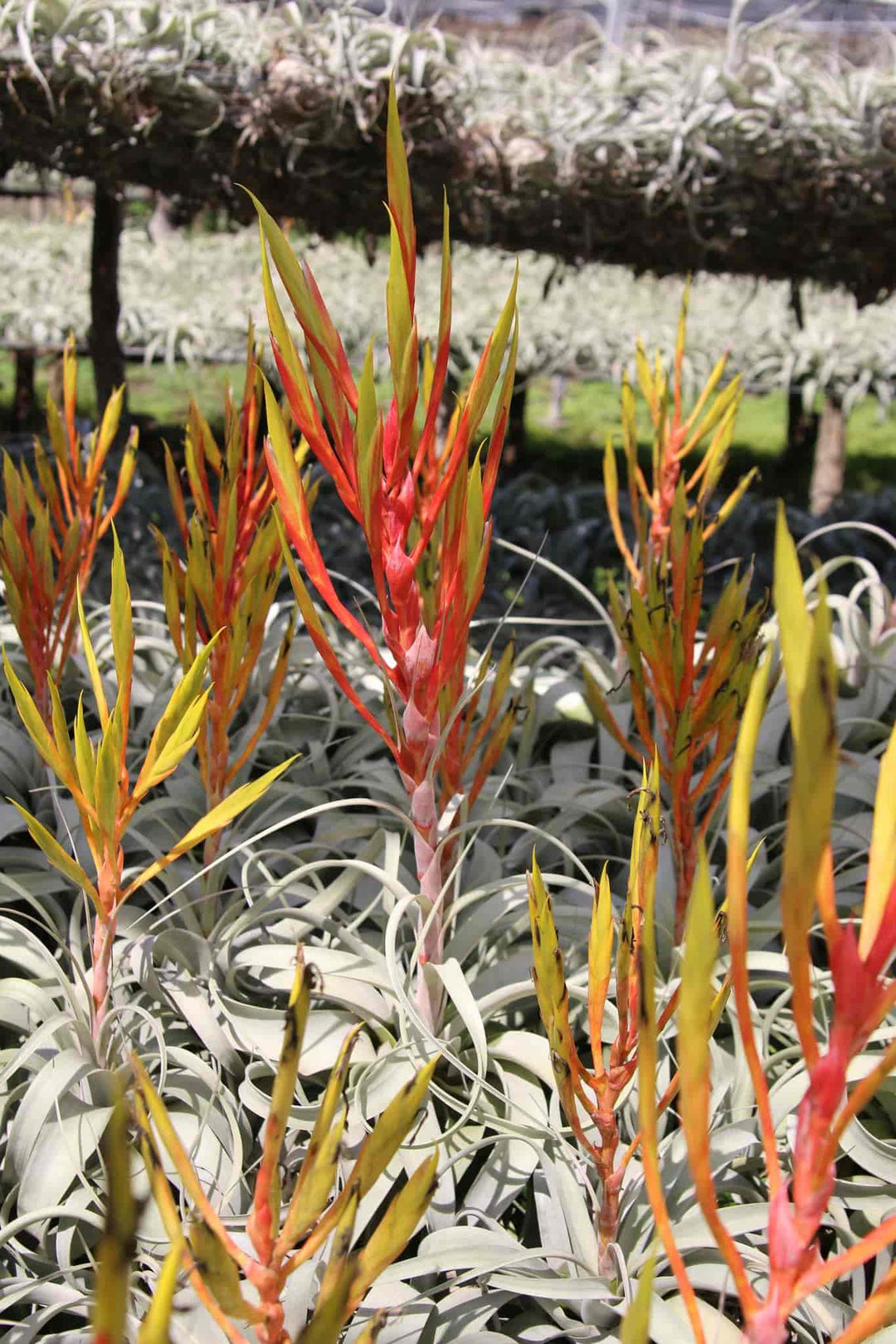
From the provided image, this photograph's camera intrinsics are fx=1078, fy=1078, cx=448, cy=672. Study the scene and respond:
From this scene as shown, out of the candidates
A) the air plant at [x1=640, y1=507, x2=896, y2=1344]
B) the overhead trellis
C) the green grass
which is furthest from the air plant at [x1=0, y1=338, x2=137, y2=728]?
the green grass

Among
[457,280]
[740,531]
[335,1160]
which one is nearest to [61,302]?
[457,280]

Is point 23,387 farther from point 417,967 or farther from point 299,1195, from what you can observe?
point 299,1195

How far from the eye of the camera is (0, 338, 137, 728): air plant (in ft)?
2.41

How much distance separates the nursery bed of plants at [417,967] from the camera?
11.4 inches

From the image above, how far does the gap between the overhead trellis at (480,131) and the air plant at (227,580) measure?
2.34 feet

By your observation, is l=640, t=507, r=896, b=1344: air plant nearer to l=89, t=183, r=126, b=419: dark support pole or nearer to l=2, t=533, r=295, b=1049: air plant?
l=2, t=533, r=295, b=1049: air plant

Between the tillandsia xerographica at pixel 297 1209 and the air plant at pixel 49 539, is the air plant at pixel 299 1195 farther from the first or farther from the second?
the air plant at pixel 49 539

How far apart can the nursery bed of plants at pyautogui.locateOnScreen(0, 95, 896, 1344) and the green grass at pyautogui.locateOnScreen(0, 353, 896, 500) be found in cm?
243

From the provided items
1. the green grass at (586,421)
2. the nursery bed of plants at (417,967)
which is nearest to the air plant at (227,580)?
the nursery bed of plants at (417,967)

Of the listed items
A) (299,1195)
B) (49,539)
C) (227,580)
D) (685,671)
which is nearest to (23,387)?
(49,539)

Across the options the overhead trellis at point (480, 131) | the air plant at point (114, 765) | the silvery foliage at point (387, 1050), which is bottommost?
the silvery foliage at point (387, 1050)

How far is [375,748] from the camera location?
0.93 m

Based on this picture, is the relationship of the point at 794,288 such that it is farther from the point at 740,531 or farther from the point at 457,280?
the point at 457,280

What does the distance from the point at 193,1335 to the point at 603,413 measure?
14.8 ft
